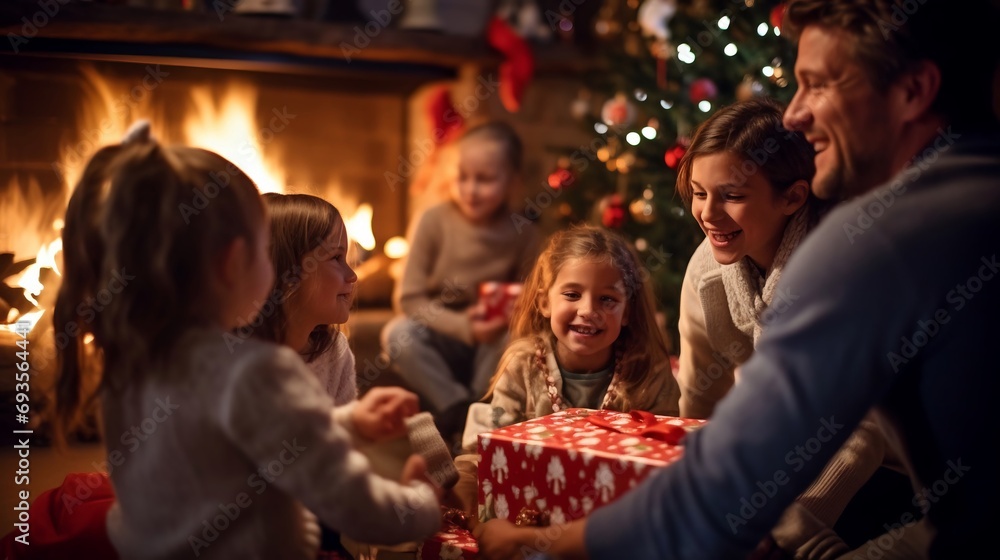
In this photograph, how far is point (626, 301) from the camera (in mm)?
1879

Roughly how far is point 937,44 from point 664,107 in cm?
195

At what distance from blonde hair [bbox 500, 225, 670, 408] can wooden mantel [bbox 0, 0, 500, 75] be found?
186cm

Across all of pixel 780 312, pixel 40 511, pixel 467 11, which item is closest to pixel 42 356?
pixel 40 511

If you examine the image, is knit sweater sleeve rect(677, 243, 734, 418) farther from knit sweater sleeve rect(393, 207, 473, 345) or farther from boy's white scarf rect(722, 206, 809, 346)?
knit sweater sleeve rect(393, 207, 473, 345)

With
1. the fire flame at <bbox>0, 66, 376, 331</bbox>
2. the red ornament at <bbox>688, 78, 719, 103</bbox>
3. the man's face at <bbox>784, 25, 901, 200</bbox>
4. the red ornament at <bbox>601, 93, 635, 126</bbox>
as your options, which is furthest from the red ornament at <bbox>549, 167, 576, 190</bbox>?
the man's face at <bbox>784, 25, 901, 200</bbox>

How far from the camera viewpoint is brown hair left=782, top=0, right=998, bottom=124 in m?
1.08

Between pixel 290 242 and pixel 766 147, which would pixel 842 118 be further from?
pixel 290 242

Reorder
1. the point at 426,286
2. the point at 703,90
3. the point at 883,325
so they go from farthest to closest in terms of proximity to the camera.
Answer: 1. the point at 426,286
2. the point at 703,90
3. the point at 883,325

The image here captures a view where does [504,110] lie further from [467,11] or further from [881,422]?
[881,422]

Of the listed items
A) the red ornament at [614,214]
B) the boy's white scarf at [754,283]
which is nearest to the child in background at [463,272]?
the red ornament at [614,214]

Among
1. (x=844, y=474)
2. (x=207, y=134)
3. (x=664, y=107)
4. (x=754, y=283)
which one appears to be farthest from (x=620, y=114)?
(x=844, y=474)

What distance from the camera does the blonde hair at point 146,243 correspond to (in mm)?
1098

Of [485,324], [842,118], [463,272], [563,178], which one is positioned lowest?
[485,324]

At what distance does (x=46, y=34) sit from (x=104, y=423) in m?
2.18
